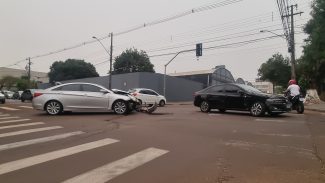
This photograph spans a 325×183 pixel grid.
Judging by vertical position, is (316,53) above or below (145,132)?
above

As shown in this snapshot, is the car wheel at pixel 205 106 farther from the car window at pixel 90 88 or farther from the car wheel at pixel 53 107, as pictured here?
the car wheel at pixel 53 107

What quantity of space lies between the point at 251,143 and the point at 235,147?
68 cm

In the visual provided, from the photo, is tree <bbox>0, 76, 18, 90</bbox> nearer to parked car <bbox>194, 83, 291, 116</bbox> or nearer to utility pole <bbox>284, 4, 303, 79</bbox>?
utility pole <bbox>284, 4, 303, 79</bbox>

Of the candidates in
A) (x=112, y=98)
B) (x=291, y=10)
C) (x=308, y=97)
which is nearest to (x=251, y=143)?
(x=112, y=98)

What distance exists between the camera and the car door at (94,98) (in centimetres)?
1662

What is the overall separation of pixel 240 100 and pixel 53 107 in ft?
24.7

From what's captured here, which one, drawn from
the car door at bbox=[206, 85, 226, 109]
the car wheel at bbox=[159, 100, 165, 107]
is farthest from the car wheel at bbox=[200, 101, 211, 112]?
the car wheel at bbox=[159, 100, 165, 107]

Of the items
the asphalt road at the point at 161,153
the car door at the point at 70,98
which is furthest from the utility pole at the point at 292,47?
the asphalt road at the point at 161,153

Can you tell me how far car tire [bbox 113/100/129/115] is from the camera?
16.7 meters

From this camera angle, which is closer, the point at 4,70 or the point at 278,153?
the point at 278,153

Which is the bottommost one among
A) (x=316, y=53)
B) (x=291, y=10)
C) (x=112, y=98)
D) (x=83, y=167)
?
(x=83, y=167)

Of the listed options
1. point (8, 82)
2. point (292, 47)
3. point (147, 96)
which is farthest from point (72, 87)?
point (8, 82)

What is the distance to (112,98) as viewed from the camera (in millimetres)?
16734

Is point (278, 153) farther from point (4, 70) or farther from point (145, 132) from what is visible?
point (4, 70)
